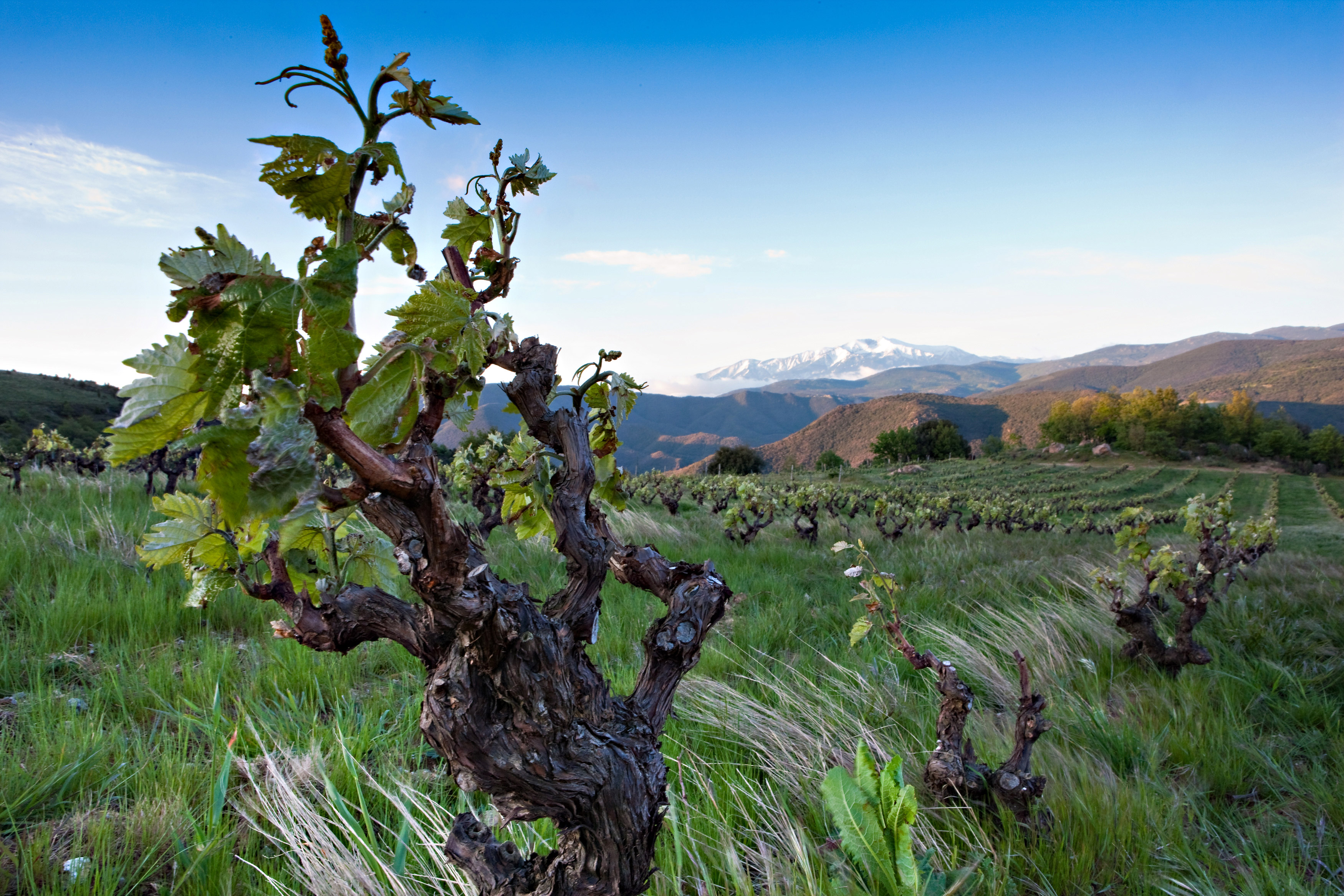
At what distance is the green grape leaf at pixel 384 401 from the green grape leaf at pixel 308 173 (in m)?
0.25

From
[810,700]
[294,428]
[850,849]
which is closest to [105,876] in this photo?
[294,428]

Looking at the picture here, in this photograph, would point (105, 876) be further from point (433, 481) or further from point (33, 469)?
point (33, 469)

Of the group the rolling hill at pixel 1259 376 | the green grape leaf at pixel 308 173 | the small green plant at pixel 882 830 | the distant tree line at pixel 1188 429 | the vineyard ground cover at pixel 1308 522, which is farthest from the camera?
the rolling hill at pixel 1259 376

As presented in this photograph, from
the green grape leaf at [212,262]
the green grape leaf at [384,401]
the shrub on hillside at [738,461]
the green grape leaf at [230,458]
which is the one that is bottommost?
the shrub on hillside at [738,461]

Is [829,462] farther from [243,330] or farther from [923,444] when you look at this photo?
[243,330]

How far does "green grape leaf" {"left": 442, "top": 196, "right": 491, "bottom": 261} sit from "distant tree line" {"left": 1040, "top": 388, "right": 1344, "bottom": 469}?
67.8m

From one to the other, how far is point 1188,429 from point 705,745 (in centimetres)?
8333

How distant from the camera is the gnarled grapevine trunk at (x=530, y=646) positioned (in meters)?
1.08

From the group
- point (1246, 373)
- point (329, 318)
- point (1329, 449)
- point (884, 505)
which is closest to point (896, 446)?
point (1329, 449)

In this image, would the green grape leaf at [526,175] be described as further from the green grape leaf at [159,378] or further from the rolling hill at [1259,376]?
the rolling hill at [1259,376]

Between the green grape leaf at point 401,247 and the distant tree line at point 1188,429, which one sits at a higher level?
the green grape leaf at point 401,247

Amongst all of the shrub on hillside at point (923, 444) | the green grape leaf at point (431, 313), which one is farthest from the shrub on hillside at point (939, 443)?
the green grape leaf at point (431, 313)

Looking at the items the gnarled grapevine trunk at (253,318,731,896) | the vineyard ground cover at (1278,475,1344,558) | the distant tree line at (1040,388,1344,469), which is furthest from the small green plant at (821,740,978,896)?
the distant tree line at (1040,388,1344,469)

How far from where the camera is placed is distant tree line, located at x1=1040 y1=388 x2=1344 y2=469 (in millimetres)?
50938
